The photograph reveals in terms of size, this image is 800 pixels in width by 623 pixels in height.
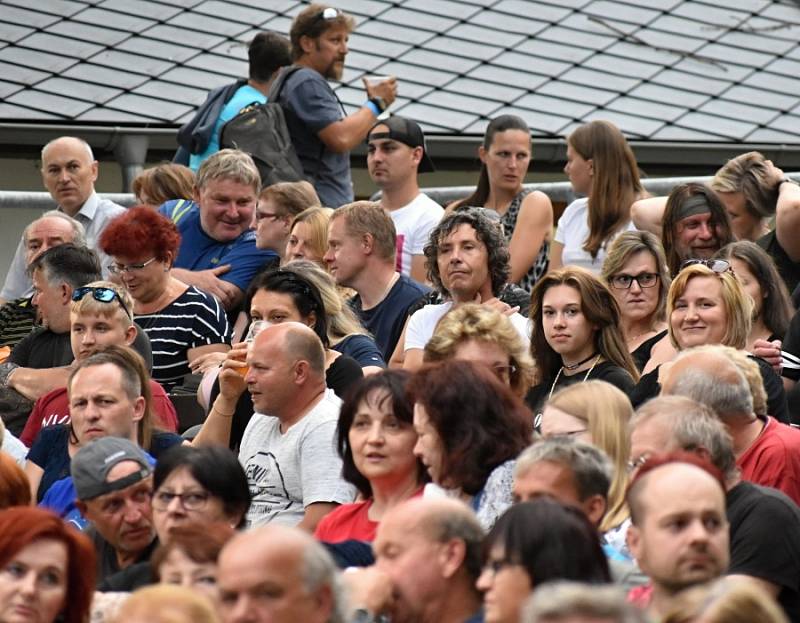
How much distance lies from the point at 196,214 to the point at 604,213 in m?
2.18

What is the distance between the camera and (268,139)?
11.2 metres

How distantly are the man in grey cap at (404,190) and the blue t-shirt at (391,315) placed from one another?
99 centimetres

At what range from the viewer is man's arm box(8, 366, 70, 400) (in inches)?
361

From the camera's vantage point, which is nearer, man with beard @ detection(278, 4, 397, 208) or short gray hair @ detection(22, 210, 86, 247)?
short gray hair @ detection(22, 210, 86, 247)

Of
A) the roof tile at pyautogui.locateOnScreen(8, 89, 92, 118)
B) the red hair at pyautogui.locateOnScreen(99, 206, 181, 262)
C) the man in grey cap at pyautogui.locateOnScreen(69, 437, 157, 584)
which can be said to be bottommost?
the man in grey cap at pyautogui.locateOnScreen(69, 437, 157, 584)

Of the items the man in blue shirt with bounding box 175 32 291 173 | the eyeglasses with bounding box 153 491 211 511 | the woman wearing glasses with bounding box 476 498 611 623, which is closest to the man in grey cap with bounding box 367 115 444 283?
the man in blue shirt with bounding box 175 32 291 173

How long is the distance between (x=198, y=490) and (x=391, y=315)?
2902 mm

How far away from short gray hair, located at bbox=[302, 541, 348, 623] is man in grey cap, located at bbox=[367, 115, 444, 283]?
5.31 m

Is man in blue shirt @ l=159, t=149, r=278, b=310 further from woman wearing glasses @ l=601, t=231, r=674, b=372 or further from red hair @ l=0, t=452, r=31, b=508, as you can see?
red hair @ l=0, t=452, r=31, b=508

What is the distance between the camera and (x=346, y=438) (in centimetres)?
718

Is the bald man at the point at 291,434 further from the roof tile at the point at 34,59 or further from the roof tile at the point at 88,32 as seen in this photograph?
the roof tile at the point at 88,32

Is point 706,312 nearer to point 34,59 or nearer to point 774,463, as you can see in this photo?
point 774,463

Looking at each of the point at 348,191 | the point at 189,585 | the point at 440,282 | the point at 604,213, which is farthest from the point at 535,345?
the point at 348,191

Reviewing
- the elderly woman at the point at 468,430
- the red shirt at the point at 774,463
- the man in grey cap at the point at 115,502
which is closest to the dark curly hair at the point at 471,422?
the elderly woman at the point at 468,430
